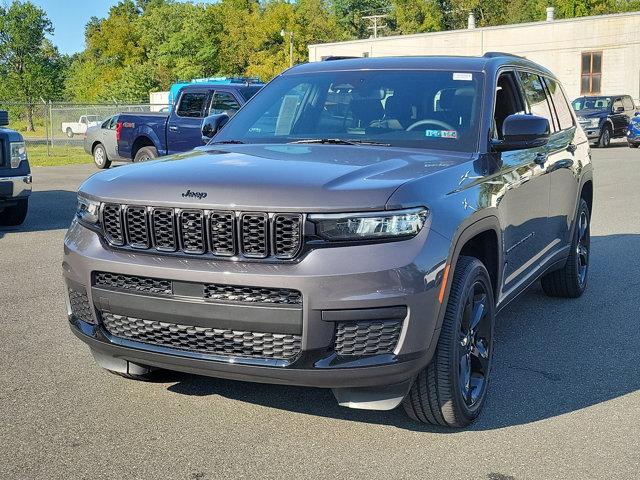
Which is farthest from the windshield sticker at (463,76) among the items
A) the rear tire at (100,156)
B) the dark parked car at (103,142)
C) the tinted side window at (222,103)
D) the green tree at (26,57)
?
A: the green tree at (26,57)

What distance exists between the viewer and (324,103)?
5223mm

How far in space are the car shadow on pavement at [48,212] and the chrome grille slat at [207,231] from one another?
7290 millimetres

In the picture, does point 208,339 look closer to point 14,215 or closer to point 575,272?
point 575,272

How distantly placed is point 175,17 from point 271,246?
97477mm

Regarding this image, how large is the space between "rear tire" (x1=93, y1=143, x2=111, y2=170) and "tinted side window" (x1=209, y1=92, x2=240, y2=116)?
9136 millimetres

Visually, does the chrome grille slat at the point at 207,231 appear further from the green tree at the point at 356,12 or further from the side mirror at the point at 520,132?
the green tree at the point at 356,12

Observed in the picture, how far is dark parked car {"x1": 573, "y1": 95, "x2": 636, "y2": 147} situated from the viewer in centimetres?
3002

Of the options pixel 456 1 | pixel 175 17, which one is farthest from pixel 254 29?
pixel 456 1

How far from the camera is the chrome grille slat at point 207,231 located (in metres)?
3.53

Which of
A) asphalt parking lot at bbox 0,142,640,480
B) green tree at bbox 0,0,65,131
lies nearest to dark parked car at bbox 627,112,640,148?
asphalt parking lot at bbox 0,142,640,480

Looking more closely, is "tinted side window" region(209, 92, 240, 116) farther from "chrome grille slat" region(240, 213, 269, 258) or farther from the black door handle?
"chrome grille slat" region(240, 213, 269, 258)

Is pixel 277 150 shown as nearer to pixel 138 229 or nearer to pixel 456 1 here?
pixel 138 229

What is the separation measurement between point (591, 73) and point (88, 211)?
46.1 m

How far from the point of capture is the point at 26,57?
76750mm
